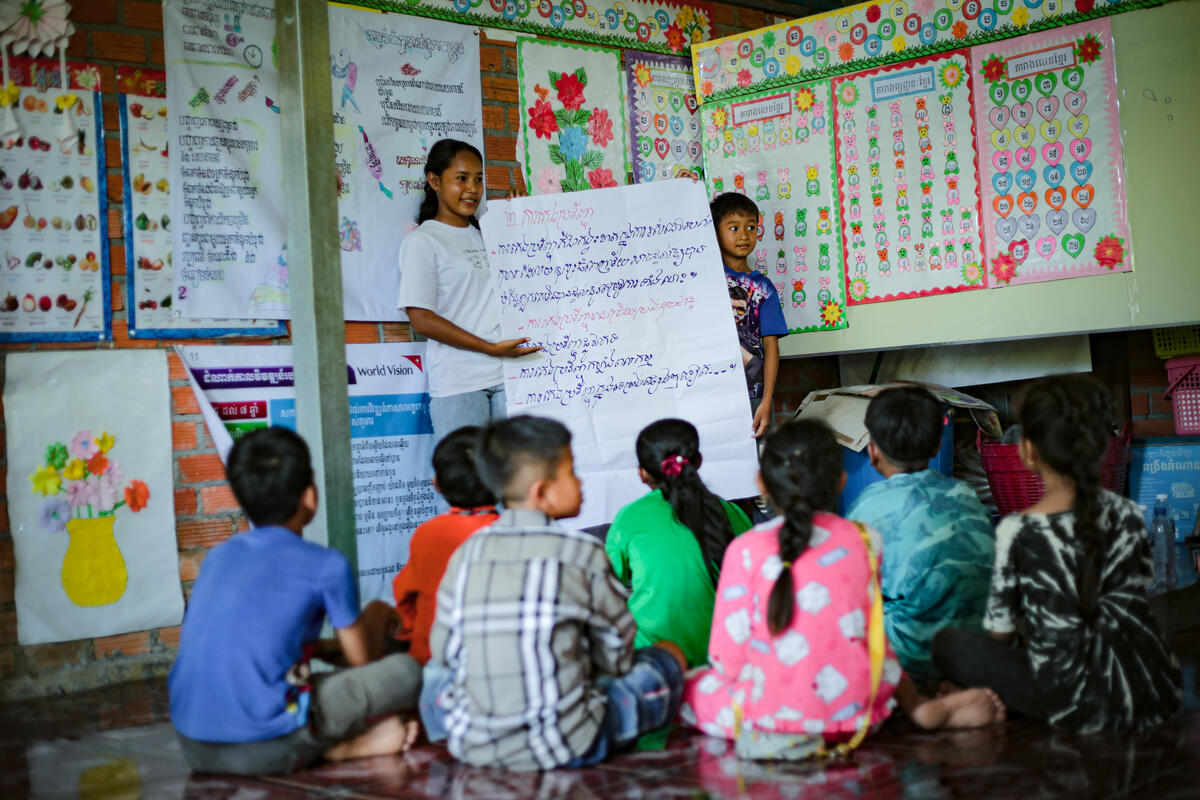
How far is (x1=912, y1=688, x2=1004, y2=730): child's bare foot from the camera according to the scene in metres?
2.52

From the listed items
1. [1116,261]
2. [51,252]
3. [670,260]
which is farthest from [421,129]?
[1116,261]

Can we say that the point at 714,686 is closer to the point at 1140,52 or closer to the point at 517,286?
the point at 517,286

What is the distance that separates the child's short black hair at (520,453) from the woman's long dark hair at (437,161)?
200cm

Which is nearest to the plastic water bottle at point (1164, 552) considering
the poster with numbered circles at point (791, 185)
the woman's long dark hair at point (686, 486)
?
→ the poster with numbered circles at point (791, 185)

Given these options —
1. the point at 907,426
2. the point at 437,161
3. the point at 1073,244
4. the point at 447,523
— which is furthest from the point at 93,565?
the point at 1073,244

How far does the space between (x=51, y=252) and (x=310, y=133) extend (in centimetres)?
109

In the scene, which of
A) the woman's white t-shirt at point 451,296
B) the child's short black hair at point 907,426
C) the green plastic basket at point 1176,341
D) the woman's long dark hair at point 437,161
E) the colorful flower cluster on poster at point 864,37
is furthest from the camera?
the green plastic basket at point 1176,341

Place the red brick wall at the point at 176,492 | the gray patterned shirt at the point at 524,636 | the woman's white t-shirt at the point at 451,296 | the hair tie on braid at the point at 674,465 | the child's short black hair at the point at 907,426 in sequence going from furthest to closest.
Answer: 1. the woman's white t-shirt at the point at 451,296
2. the red brick wall at the point at 176,492
3. the hair tie on braid at the point at 674,465
4. the child's short black hair at the point at 907,426
5. the gray patterned shirt at the point at 524,636

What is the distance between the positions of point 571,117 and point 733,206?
83 centimetres

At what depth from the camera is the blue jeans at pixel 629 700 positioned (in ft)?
8.02

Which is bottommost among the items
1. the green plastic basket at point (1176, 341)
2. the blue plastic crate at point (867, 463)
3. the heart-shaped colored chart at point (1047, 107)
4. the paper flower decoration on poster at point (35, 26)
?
the blue plastic crate at point (867, 463)

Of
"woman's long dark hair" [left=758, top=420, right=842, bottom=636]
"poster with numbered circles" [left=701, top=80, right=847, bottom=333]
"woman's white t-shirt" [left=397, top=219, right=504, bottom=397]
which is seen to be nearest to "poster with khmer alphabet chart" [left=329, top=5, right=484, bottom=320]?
"woman's white t-shirt" [left=397, top=219, right=504, bottom=397]

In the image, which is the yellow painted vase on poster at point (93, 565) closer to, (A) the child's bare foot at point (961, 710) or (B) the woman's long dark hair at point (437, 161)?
(B) the woman's long dark hair at point (437, 161)

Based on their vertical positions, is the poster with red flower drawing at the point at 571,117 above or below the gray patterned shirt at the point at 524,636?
above
